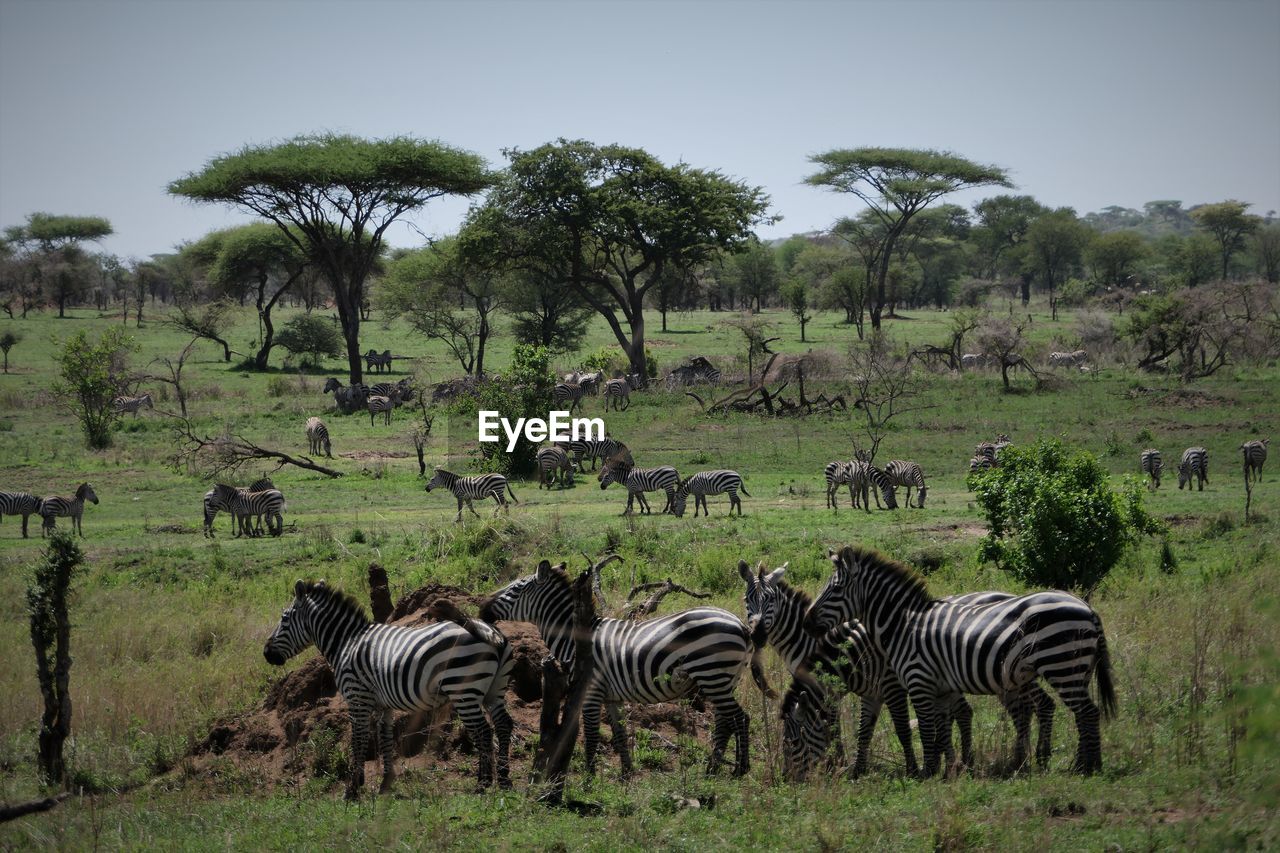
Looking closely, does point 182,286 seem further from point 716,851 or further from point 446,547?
point 716,851

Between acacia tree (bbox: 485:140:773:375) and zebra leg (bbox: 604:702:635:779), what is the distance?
117 feet

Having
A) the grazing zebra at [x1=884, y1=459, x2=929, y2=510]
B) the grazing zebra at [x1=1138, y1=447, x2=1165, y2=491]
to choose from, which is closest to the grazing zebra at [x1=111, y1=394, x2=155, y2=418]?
the grazing zebra at [x1=884, y1=459, x2=929, y2=510]

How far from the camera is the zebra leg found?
7.94 meters

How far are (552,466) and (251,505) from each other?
7435mm

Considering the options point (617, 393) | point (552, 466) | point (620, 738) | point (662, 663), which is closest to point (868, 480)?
point (552, 466)

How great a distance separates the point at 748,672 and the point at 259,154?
37979mm

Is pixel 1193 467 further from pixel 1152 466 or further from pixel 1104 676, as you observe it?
pixel 1104 676

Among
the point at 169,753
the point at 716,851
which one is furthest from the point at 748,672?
the point at 169,753

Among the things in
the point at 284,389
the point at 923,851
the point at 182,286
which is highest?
the point at 182,286

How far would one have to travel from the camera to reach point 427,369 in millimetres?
50906

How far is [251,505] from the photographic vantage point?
20.5 meters

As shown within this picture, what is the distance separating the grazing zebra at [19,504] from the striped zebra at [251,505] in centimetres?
345

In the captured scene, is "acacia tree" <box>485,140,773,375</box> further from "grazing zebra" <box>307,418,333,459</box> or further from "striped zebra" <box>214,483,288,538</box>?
"striped zebra" <box>214,483,288,538</box>

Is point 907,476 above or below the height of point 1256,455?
below
